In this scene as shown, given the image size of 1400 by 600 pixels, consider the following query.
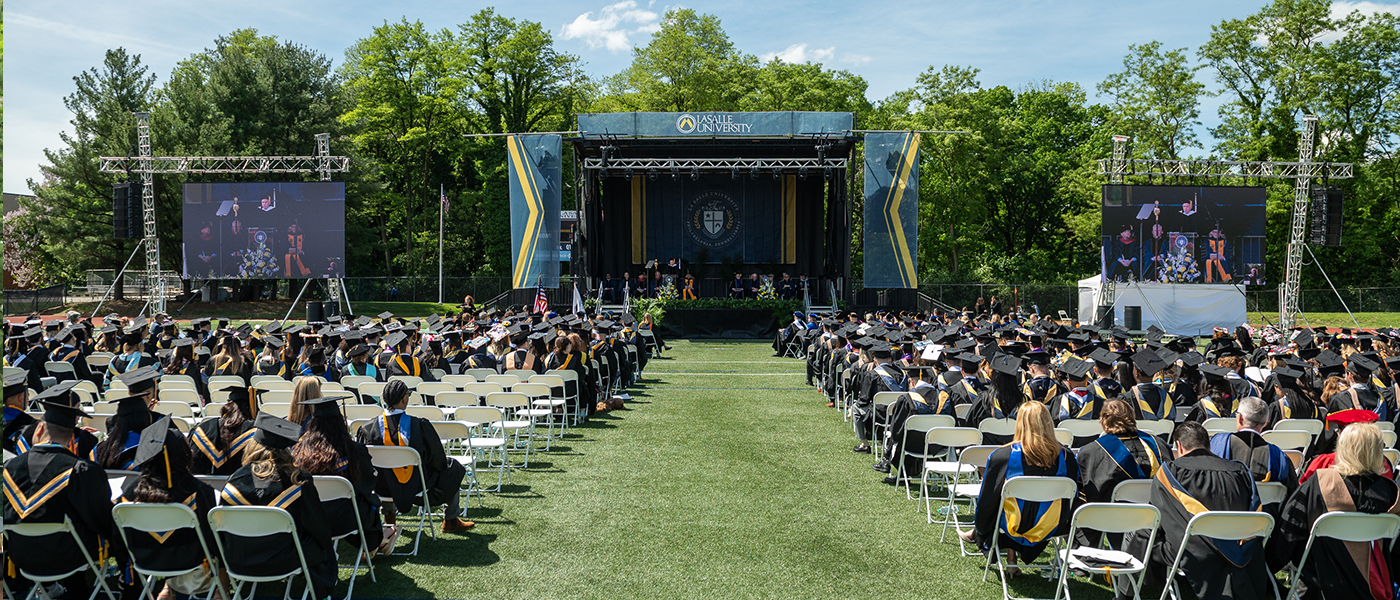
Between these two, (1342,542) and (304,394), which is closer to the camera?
(1342,542)

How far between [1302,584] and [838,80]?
35389mm

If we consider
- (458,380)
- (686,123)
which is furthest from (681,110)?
(458,380)

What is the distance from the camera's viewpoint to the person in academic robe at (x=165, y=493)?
13.1 feet

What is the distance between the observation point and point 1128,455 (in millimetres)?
4691

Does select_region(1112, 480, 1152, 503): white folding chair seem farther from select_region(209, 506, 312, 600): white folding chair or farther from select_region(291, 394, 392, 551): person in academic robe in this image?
select_region(209, 506, 312, 600): white folding chair

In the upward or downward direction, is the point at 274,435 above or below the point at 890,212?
below

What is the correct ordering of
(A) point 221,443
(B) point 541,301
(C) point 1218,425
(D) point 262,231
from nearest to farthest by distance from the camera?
(A) point 221,443
(C) point 1218,425
(B) point 541,301
(D) point 262,231

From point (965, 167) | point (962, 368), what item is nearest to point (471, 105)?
point (965, 167)

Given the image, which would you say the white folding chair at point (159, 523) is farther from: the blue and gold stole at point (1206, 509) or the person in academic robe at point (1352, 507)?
the person in academic robe at point (1352, 507)

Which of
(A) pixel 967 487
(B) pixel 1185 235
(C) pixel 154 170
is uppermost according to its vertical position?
(C) pixel 154 170

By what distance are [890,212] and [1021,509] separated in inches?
731

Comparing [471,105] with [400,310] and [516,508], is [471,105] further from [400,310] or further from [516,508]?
[516,508]

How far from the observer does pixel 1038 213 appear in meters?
40.8

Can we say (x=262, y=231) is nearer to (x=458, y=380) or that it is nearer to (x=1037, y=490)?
(x=458, y=380)
